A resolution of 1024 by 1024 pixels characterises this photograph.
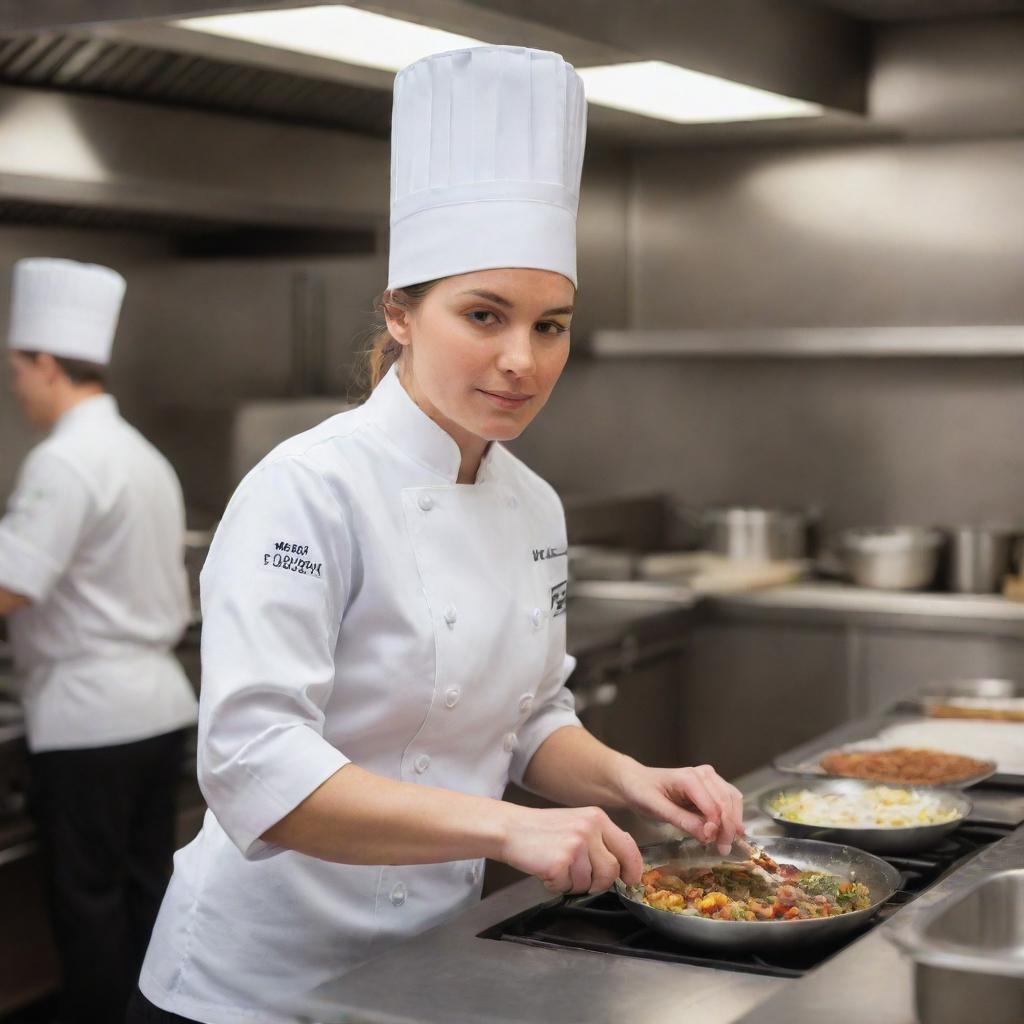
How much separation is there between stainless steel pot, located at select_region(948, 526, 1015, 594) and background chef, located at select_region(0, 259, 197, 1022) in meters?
2.14

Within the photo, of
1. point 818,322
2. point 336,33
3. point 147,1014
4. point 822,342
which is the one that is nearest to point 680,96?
point 336,33

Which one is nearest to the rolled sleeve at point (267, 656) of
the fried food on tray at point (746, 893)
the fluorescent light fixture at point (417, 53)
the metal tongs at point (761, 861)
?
the fried food on tray at point (746, 893)

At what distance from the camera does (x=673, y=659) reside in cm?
447

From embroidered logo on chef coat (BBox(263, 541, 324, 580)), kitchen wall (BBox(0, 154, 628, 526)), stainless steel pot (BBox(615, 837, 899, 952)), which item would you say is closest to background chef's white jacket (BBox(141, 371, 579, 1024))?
embroidered logo on chef coat (BBox(263, 541, 324, 580))

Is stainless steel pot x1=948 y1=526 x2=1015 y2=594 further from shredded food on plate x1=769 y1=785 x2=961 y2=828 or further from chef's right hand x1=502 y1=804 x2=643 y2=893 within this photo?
chef's right hand x1=502 y1=804 x2=643 y2=893

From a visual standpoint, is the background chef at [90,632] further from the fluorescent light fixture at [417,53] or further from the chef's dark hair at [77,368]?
the fluorescent light fixture at [417,53]

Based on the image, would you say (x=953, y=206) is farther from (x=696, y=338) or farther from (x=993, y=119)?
(x=696, y=338)

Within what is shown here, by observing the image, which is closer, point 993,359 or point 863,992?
point 863,992

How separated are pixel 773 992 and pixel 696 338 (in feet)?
11.2

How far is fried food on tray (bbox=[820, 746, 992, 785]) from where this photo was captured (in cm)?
227

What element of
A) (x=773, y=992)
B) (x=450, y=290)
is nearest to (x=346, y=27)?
(x=450, y=290)

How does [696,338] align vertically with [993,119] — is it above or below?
below

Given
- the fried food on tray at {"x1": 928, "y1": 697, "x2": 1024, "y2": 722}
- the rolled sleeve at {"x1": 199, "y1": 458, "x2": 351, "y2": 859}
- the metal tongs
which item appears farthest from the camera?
the fried food on tray at {"x1": 928, "y1": 697, "x2": 1024, "y2": 722}

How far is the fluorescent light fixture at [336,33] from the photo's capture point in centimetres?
238
